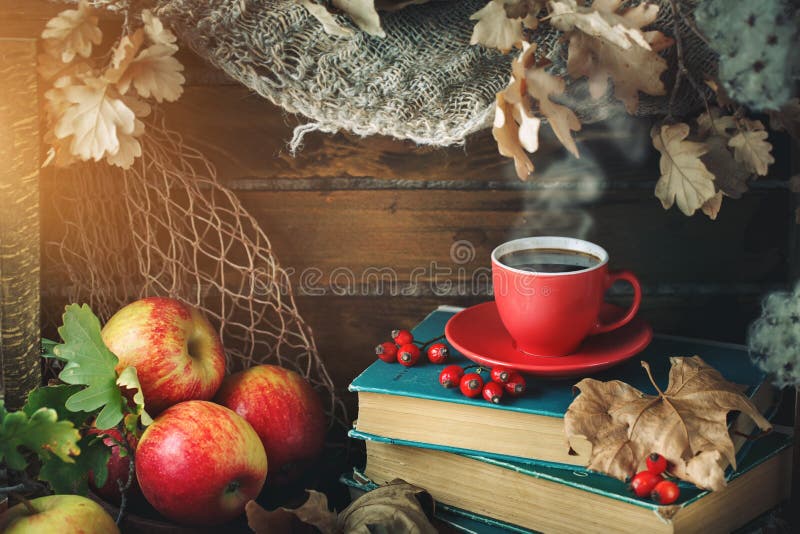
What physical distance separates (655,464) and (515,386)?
18 cm

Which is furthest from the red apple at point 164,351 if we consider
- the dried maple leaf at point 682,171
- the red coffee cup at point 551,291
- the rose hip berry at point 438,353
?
the dried maple leaf at point 682,171

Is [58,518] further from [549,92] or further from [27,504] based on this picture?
[549,92]

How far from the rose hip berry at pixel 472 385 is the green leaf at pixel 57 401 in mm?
451

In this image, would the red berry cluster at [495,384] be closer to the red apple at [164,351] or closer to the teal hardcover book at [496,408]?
the teal hardcover book at [496,408]

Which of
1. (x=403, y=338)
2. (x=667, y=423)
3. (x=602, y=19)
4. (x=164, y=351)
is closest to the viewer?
(x=602, y=19)

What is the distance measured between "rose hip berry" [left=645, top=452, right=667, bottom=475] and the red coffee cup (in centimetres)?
19

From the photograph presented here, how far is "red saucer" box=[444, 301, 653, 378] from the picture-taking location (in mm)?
935

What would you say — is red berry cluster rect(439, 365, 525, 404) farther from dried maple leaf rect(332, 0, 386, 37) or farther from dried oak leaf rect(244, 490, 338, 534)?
dried maple leaf rect(332, 0, 386, 37)

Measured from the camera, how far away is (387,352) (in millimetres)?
1041

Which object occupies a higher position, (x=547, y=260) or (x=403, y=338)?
(x=547, y=260)

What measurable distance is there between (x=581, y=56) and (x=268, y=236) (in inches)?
22.6

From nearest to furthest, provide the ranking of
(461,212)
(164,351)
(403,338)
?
(164,351) → (403,338) → (461,212)

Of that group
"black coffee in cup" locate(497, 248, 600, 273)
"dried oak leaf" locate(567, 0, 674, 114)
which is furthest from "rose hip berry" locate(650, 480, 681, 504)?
"dried oak leaf" locate(567, 0, 674, 114)

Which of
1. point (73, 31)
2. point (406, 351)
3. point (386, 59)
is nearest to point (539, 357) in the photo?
point (406, 351)
